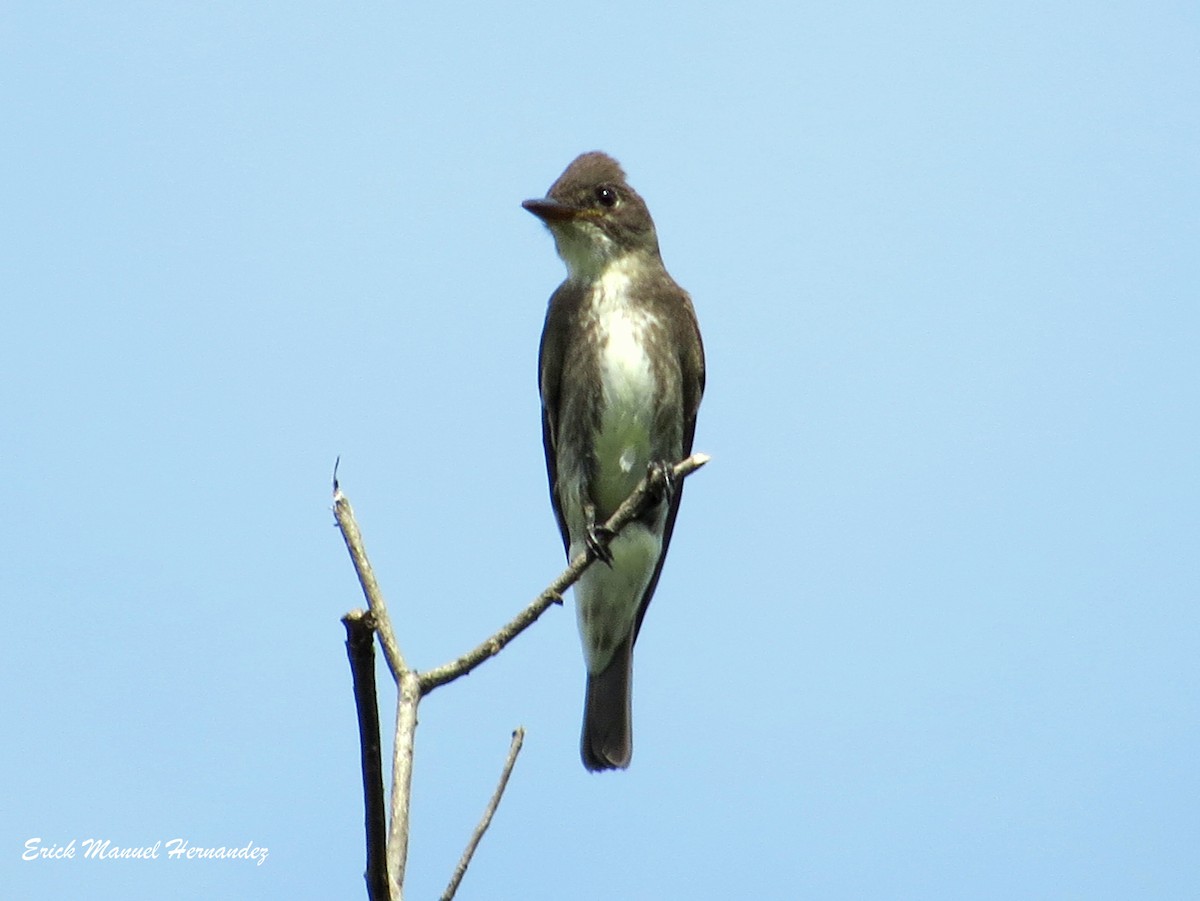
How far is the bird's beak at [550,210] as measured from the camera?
7035 mm

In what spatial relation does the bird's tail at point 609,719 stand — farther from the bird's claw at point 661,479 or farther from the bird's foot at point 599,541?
the bird's claw at point 661,479

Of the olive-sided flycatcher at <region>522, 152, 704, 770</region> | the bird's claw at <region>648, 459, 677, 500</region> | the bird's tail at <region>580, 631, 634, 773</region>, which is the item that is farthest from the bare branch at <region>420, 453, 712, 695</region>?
the bird's tail at <region>580, 631, 634, 773</region>

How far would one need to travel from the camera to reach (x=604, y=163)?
738cm

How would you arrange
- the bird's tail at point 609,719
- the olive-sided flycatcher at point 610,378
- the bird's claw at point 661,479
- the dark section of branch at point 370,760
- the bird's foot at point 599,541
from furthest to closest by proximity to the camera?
1. the bird's tail at point 609,719
2. the olive-sided flycatcher at point 610,378
3. the bird's claw at point 661,479
4. the bird's foot at point 599,541
5. the dark section of branch at point 370,760

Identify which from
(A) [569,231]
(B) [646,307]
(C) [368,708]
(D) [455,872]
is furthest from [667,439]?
(C) [368,708]

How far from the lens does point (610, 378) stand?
6.93m

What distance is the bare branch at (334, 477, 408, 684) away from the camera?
3.43m

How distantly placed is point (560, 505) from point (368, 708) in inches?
186

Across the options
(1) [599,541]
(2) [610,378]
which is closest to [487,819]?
(1) [599,541]

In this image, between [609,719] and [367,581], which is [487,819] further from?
[609,719]

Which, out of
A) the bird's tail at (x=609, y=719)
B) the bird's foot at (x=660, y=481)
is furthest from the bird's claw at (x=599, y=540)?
the bird's tail at (x=609, y=719)

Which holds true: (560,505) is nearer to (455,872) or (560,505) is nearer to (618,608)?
(618,608)

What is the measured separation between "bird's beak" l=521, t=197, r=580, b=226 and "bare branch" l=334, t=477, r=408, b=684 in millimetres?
3587

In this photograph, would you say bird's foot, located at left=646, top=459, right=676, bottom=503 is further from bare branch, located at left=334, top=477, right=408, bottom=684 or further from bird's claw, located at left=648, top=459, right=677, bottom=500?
bare branch, located at left=334, top=477, right=408, bottom=684
